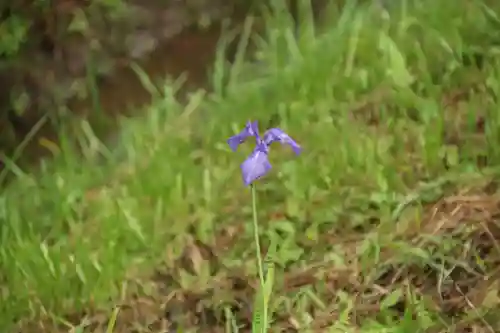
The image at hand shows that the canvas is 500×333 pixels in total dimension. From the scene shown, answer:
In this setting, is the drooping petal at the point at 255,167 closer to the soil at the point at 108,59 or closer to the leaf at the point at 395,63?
the leaf at the point at 395,63

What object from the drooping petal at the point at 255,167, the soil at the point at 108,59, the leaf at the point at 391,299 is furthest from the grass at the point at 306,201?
the drooping petal at the point at 255,167

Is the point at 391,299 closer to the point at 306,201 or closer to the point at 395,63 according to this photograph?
the point at 306,201

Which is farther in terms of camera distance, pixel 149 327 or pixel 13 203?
pixel 13 203

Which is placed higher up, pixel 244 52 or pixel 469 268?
pixel 244 52

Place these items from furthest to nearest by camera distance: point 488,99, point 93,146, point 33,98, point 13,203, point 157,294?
point 33,98
point 93,146
point 13,203
point 488,99
point 157,294

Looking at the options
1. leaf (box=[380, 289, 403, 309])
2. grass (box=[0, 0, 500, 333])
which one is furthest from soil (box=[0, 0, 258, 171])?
leaf (box=[380, 289, 403, 309])

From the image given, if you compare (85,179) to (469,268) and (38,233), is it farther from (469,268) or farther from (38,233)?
(469,268)

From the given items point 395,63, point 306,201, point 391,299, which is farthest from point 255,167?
point 395,63

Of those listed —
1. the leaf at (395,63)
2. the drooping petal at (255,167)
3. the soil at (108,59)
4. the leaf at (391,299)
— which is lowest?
the leaf at (391,299)

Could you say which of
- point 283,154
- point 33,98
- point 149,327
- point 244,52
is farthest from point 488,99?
point 33,98
